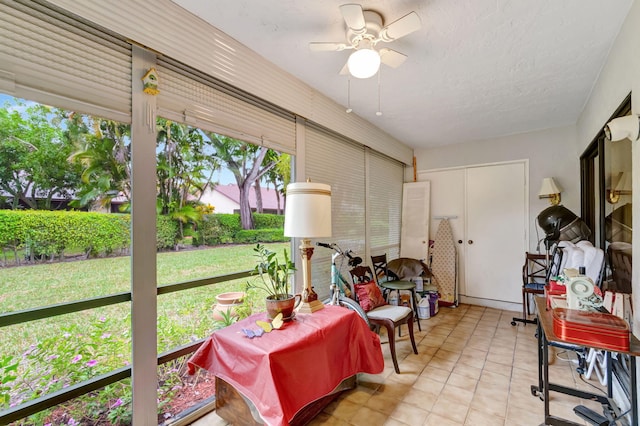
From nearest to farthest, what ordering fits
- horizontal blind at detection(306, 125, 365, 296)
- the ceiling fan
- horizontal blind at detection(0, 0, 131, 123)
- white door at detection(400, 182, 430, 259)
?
1. horizontal blind at detection(0, 0, 131, 123)
2. the ceiling fan
3. horizontal blind at detection(306, 125, 365, 296)
4. white door at detection(400, 182, 430, 259)

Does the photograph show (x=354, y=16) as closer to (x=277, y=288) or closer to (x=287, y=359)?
(x=277, y=288)

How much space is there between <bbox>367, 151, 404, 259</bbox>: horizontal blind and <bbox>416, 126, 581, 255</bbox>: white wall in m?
1.06

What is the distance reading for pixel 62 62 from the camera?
1426 millimetres

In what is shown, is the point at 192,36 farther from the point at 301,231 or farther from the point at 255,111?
the point at 301,231

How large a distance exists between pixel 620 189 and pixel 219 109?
9.92ft

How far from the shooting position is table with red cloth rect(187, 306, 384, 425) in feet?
4.65

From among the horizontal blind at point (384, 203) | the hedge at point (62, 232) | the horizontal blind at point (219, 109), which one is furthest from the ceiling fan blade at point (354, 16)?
the horizontal blind at point (384, 203)

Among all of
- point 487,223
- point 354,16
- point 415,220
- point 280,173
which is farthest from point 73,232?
point 487,223

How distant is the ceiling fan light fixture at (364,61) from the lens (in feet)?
5.95


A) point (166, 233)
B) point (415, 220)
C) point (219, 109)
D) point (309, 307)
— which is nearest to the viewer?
point (166, 233)

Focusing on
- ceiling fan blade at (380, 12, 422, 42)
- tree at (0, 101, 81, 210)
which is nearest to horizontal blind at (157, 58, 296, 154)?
tree at (0, 101, 81, 210)

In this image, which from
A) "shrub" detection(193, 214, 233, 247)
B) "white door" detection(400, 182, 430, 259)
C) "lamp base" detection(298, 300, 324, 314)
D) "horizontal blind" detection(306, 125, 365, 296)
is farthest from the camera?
"white door" detection(400, 182, 430, 259)

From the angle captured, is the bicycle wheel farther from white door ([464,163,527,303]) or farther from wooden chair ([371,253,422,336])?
white door ([464,163,527,303])

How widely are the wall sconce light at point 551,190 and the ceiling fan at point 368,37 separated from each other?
3.12m
